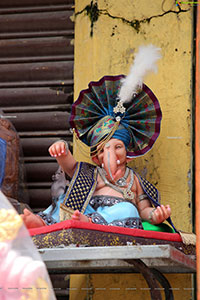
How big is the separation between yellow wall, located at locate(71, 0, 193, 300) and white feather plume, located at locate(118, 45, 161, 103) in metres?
0.31

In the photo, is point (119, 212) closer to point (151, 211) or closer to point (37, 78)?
point (151, 211)

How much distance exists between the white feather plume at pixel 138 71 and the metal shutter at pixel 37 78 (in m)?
0.57

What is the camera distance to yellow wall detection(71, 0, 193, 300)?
2712 millimetres

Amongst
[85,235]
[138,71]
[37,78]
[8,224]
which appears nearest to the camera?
[8,224]

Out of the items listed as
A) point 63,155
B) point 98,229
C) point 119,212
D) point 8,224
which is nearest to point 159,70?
point 63,155

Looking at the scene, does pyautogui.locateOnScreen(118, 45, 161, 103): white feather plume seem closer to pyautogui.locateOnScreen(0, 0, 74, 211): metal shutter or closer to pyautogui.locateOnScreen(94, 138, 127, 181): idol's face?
pyautogui.locateOnScreen(94, 138, 127, 181): idol's face

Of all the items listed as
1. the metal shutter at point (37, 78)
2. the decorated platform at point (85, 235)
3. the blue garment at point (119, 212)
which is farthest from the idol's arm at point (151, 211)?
the metal shutter at point (37, 78)

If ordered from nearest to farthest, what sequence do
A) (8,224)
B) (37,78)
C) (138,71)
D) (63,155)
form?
(8,224)
(63,155)
(138,71)
(37,78)

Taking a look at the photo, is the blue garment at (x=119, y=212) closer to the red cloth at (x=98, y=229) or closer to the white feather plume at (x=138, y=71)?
the red cloth at (x=98, y=229)

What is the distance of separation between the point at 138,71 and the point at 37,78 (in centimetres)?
80

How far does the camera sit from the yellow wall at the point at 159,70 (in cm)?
271

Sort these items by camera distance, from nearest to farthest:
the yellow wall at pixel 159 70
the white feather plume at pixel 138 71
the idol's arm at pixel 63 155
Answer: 1. the idol's arm at pixel 63 155
2. the white feather plume at pixel 138 71
3. the yellow wall at pixel 159 70

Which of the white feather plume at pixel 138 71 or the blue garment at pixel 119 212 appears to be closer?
the blue garment at pixel 119 212

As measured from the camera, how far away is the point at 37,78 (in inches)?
124
